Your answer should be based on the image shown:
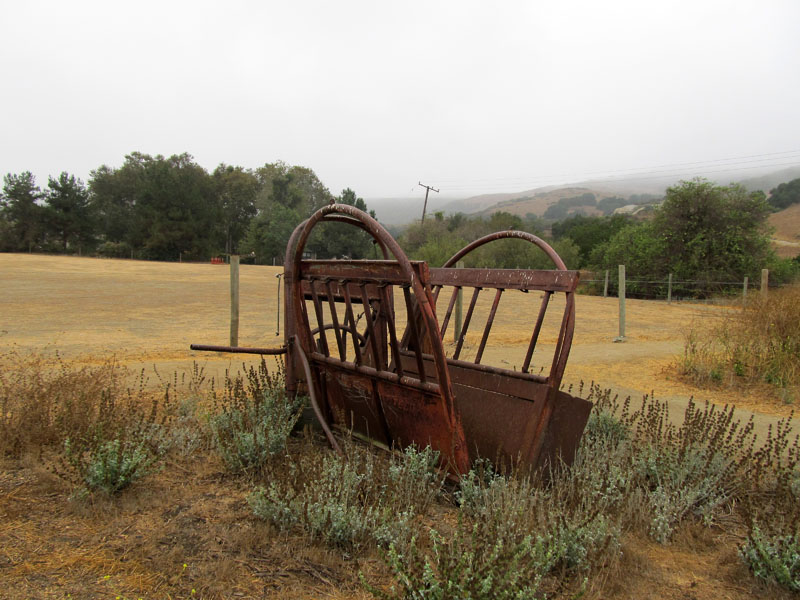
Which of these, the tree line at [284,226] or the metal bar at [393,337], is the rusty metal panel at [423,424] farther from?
the tree line at [284,226]

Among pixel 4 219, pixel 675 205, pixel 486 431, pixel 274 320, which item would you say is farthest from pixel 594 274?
pixel 4 219

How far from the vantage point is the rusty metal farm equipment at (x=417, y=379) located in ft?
10.4

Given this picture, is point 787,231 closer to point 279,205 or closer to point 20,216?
point 279,205

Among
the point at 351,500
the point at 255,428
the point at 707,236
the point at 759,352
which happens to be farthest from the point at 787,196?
the point at 351,500

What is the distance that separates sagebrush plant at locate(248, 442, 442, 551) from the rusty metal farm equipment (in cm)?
25

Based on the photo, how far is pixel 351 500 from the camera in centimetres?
290

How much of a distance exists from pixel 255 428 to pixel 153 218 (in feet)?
196

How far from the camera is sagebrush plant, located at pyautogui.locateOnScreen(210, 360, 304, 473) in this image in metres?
3.59

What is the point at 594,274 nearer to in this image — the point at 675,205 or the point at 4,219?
the point at 675,205

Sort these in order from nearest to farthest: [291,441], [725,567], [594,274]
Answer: [725,567]
[291,441]
[594,274]

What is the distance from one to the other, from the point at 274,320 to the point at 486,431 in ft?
36.2

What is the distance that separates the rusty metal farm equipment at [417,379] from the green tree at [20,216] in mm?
61099

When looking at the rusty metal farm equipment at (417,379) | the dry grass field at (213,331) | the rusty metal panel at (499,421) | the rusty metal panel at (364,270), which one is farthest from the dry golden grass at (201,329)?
the rusty metal panel at (499,421)

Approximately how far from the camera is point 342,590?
2.38m
